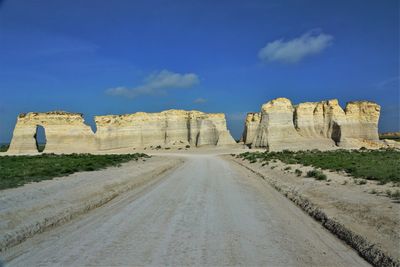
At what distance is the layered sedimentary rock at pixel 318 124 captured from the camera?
255 ft

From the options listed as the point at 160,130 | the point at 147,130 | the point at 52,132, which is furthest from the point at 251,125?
the point at 52,132

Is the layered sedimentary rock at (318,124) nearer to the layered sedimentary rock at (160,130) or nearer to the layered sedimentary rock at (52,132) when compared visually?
the layered sedimentary rock at (160,130)

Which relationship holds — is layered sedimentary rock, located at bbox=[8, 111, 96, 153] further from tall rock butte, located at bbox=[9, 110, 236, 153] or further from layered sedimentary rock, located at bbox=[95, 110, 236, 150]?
layered sedimentary rock, located at bbox=[95, 110, 236, 150]

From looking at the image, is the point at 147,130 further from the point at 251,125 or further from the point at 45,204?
the point at 45,204

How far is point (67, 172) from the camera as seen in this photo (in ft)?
80.7

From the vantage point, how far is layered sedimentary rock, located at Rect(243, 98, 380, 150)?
255 feet

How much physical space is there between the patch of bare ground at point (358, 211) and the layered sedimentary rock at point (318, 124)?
59.5 m

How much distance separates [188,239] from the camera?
A: 7871 millimetres

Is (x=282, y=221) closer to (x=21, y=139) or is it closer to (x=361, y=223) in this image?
(x=361, y=223)

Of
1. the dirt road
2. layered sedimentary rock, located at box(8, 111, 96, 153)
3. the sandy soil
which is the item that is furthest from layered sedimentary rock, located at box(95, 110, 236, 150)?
the dirt road

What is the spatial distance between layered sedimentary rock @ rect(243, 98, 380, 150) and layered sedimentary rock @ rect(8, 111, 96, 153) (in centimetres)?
3770

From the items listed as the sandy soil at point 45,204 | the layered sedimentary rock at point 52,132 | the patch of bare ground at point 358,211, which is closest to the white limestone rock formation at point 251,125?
the layered sedimentary rock at point 52,132

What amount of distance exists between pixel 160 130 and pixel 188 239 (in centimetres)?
8827

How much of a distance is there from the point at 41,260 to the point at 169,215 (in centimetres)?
426
